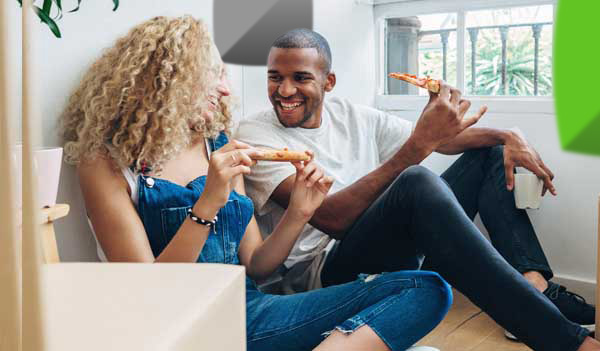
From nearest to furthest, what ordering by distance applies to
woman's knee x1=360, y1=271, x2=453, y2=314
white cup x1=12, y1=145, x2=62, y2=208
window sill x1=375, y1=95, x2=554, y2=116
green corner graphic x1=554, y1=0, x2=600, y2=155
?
1. white cup x1=12, y1=145, x2=62, y2=208
2. woman's knee x1=360, y1=271, x2=453, y2=314
3. green corner graphic x1=554, y1=0, x2=600, y2=155
4. window sill x1=375, y1=95, x2=554, y2=116

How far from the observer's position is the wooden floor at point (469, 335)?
5.50 feet

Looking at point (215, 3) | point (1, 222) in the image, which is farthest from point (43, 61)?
point (1, 222)

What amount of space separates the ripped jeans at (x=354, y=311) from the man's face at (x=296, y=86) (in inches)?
20.4

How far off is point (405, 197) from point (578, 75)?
0.91 metres

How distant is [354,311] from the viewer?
4.12ft

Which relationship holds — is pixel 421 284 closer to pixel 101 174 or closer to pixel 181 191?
pixel 181 191

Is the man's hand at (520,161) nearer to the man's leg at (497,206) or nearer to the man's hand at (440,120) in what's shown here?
the man's leg at (497,206)

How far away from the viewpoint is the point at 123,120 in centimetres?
125

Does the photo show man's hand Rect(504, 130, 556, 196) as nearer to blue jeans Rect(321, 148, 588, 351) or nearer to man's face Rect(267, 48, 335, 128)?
blue jeans Rect(321, 148, 588, 351)

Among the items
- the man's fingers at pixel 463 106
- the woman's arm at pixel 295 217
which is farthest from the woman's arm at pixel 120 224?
the man's fingers at pixel 463 106

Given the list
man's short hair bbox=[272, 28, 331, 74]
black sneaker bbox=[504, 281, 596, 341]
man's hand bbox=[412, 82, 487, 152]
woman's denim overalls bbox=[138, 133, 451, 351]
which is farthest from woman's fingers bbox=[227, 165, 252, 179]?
black sneaker bbox=[504, 281, 596, 341]

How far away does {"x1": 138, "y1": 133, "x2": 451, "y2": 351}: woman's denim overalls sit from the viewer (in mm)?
1220

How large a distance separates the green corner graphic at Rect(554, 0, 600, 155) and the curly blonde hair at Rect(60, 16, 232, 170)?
3.74 ft

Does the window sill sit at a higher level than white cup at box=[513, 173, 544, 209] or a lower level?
higher
